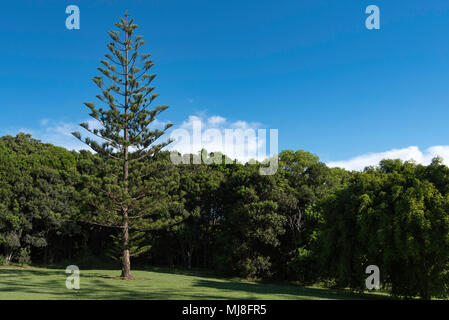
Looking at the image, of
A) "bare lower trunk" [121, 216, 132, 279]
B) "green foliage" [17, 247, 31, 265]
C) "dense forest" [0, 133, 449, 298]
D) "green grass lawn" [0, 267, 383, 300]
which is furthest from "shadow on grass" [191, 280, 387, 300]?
"green foliage" [17, 247, 31, 265]

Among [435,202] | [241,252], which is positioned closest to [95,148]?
[241,252]

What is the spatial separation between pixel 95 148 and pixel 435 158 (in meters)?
13.7

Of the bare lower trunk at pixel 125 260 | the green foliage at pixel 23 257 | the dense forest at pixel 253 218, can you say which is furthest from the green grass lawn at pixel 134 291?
the green foliage at pixel 23 257

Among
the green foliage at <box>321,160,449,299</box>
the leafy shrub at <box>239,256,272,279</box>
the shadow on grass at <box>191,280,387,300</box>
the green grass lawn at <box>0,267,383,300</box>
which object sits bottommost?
the leafy shrub at <box>239,256,272,279</box>

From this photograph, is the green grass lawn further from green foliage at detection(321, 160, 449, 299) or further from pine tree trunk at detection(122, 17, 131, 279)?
green foliage at detection(321, 160, 449, 299)

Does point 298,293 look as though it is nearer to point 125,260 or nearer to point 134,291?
point 134,291

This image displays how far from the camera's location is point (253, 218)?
22.2 meters

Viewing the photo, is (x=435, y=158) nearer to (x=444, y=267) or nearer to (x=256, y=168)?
(x=444, y=267)

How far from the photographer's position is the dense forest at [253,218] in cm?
1177

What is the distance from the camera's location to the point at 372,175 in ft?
47.6

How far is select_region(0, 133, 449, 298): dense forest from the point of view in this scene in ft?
38.6

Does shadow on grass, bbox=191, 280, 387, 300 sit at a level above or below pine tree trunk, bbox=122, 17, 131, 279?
below

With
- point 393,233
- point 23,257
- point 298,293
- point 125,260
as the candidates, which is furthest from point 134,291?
point 23,257

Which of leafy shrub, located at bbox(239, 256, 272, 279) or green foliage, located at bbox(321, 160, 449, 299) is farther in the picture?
leafy shrub, located at bbox(239, 256, 272, 279)
